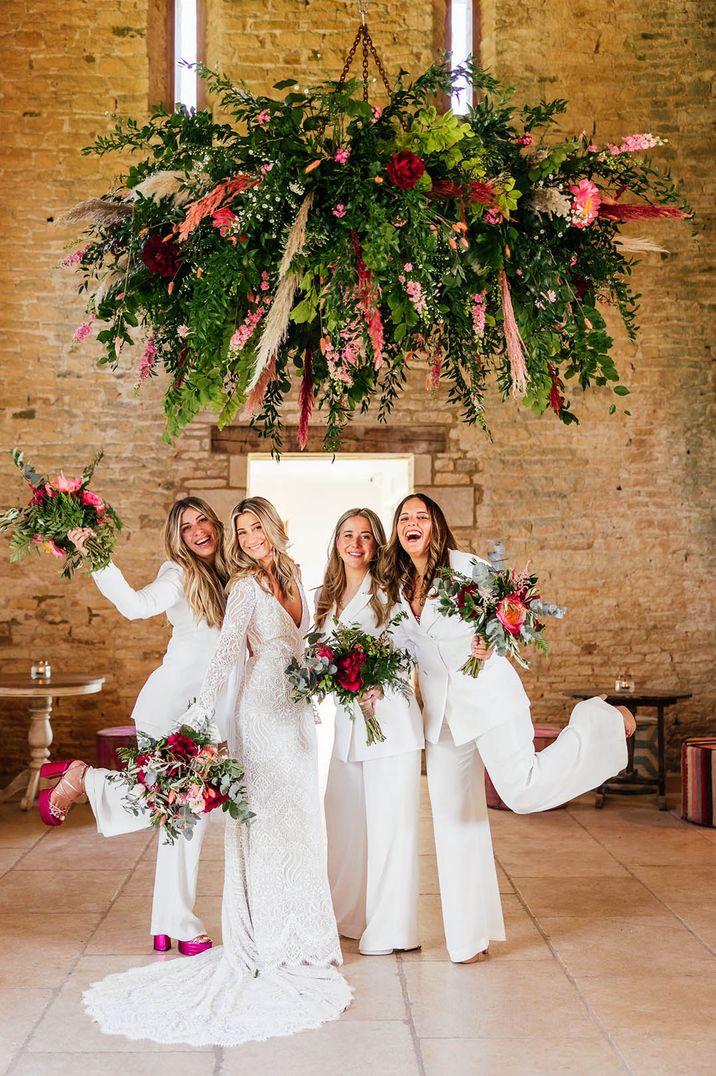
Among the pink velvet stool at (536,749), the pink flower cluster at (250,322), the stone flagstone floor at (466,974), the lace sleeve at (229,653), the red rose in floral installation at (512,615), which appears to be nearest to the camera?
the pink flower cluster at (250,322)

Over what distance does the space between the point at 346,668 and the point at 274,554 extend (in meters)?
0.55

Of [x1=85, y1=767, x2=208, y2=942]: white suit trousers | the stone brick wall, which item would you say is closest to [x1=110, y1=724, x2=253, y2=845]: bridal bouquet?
[x1=85, y1=767, x2=208, y2=942]: white suit trousers

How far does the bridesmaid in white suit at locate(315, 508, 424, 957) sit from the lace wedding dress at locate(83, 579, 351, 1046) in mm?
258

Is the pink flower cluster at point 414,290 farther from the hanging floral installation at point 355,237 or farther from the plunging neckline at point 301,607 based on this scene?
the plunging neckline at point 301,607

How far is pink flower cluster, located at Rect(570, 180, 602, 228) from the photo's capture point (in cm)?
247

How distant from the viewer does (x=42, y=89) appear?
8.04m

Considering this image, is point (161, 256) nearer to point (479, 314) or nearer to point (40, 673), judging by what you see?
point (479, 314)

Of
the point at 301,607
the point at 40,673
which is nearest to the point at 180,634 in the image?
the point at 301,607

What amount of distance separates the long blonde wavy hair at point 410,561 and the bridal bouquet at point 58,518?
44.5 inches

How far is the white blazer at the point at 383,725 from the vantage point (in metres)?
3.98

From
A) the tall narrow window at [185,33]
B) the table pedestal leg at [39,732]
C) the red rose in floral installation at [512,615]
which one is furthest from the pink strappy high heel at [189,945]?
the tall narrow window at [185,33]

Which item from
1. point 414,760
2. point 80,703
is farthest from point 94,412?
point 414,760

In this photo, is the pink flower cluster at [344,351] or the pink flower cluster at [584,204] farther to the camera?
the pink flower cluster at [344,351]

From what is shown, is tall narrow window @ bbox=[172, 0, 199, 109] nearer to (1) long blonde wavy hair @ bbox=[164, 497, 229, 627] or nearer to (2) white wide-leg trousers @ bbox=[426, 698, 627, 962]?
(1) long blonde wavy hair @ bbox=[164, 497, 229, 627]
